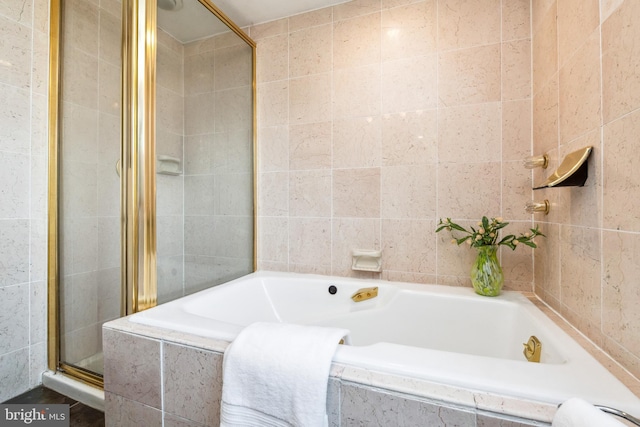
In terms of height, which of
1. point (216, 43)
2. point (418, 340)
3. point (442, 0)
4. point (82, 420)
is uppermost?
point (442, 0)

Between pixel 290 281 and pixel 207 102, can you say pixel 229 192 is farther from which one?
pixel 290 281

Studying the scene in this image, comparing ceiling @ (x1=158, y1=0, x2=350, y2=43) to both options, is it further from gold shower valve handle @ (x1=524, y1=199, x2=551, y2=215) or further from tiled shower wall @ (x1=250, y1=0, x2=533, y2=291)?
gold shower valve handle @ (x1=524, y1=199, x2=551, y2=215)

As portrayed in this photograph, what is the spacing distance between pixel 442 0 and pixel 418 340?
5.62ft

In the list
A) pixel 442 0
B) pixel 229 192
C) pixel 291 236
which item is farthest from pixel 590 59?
pixel 229 192

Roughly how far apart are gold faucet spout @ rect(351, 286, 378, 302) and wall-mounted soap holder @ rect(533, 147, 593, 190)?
87 centimetres

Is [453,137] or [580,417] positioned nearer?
[580,417]

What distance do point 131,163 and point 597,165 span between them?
1.59 metres

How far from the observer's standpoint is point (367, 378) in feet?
2.15

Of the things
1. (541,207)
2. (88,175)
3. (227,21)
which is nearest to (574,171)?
(541,207)

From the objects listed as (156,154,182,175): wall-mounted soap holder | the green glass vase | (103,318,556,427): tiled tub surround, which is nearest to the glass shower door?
(156,154,182,175): wall-mounted soap holder

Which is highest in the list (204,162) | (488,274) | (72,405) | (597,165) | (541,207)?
(204,162)

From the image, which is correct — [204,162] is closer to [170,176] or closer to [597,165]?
[170,176]

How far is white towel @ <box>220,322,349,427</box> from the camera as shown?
666mm

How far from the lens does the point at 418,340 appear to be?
133cm
